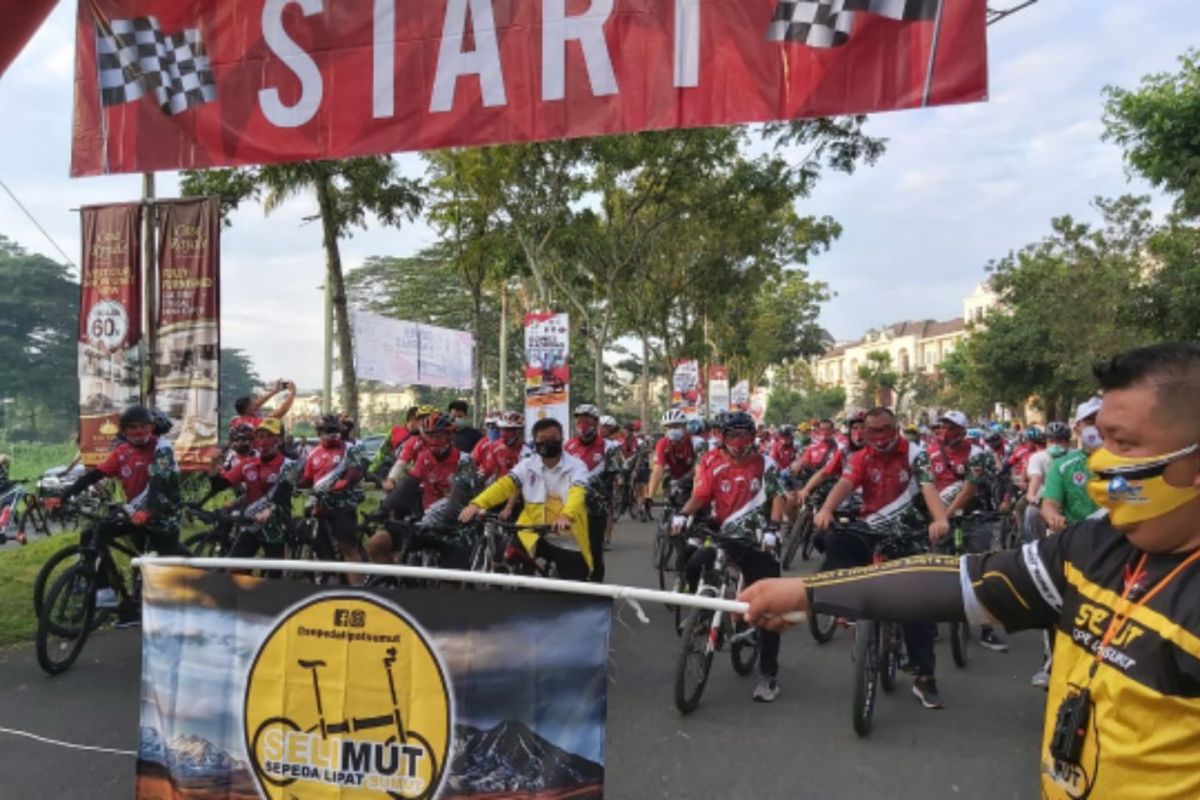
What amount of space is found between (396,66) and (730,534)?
3630 mm

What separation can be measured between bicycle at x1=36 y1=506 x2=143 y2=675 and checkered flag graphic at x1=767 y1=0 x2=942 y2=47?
514 cm

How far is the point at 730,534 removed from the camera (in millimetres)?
6203

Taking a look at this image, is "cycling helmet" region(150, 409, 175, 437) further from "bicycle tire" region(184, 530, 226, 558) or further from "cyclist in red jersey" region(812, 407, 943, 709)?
"cyclist in red jersey" region(812, 407, 943, 709)

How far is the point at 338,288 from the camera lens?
15.7m

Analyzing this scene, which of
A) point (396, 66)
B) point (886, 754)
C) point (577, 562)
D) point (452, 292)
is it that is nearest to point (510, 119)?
point (396, 66)

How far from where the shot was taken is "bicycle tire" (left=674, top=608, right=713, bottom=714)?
5.43m

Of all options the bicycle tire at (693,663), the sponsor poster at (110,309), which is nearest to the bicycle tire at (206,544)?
the sponsor poster at (110,309)

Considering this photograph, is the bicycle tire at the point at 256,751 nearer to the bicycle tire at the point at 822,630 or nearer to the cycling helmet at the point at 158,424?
the cycling helmet at the point at 158,424

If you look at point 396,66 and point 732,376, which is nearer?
point 396,66

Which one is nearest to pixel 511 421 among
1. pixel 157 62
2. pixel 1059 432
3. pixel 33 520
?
pixel 157 62

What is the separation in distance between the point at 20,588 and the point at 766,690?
7147mm

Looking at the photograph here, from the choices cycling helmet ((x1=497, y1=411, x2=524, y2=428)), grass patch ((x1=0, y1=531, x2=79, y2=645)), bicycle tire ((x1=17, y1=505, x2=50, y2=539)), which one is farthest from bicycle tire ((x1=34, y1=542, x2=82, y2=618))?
bicycle tire ((x1=17, y1=505, x2=50, y2=539))

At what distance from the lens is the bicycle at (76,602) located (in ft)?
19.8

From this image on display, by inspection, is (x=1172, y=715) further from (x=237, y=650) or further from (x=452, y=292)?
(x=452, y=292)
